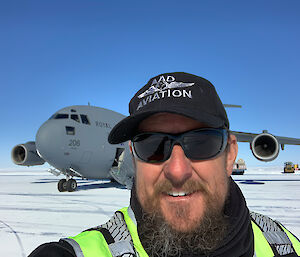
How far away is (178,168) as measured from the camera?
1.24 metres

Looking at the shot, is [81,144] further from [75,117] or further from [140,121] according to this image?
[140,121]

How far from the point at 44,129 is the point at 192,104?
32.1 feet

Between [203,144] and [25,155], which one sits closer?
[203,144]

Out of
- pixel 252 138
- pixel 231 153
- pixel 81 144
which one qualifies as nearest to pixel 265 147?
pixel 252 138

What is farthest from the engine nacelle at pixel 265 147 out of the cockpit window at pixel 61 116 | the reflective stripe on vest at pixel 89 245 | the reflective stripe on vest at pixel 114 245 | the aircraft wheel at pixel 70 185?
the reflective stripe on vest at pixel 89 245

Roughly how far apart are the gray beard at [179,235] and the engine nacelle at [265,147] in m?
12.0

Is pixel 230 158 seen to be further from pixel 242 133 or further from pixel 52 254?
pixel 242 133

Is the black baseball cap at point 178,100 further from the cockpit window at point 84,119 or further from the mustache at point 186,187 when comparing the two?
the cockpit window at point 84,119

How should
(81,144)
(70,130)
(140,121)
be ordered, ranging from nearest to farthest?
(140,121), (70,130), (81,144)

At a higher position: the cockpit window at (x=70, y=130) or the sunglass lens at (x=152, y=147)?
the sunglass lens at (x=152, y=147)

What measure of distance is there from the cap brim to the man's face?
4.0 inches

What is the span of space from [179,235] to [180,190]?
21 centimetres

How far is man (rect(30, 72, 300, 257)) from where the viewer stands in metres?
1.13

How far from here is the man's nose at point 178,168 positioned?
3.97ft
